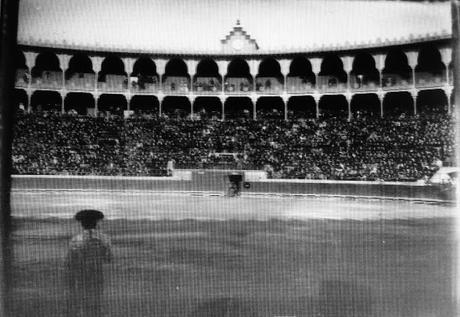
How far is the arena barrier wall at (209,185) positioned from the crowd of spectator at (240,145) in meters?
0.62

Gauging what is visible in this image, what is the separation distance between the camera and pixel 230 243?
408 inches

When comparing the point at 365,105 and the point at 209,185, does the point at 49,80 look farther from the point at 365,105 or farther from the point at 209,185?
the point at 365,105

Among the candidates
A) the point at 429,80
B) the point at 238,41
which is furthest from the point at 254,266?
the point at 238,41

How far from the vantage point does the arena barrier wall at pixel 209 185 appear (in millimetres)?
24125

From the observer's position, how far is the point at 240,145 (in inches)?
1266

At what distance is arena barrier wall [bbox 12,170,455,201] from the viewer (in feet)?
79.2

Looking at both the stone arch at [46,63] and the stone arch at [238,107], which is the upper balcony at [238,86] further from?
the stone arch at [46,63]

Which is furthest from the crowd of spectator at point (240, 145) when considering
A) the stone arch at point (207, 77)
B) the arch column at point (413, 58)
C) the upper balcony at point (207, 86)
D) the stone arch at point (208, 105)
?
the stone arch at point (208, 105)

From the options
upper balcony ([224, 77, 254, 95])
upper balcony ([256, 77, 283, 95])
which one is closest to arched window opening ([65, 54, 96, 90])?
upper balcony ([224, 77, 254, 95])

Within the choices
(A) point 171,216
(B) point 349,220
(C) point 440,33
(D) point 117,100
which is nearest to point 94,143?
(D) point 117,100

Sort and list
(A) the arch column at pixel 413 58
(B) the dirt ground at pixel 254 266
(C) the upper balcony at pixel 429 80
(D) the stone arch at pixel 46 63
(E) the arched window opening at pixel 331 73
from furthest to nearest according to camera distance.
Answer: (E) the arched window opening at pixel 331 73 → (D) the stone arch at pixel 46 63 → (A) the arch column at pixel 413 58 → (C) the upper balcony at pixel 429 80 → (B) the dirt ground at pixel 254 266

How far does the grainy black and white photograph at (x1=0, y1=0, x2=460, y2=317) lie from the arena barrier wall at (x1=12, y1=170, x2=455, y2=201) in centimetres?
9

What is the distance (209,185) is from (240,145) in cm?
572

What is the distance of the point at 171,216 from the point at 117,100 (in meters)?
25.4
